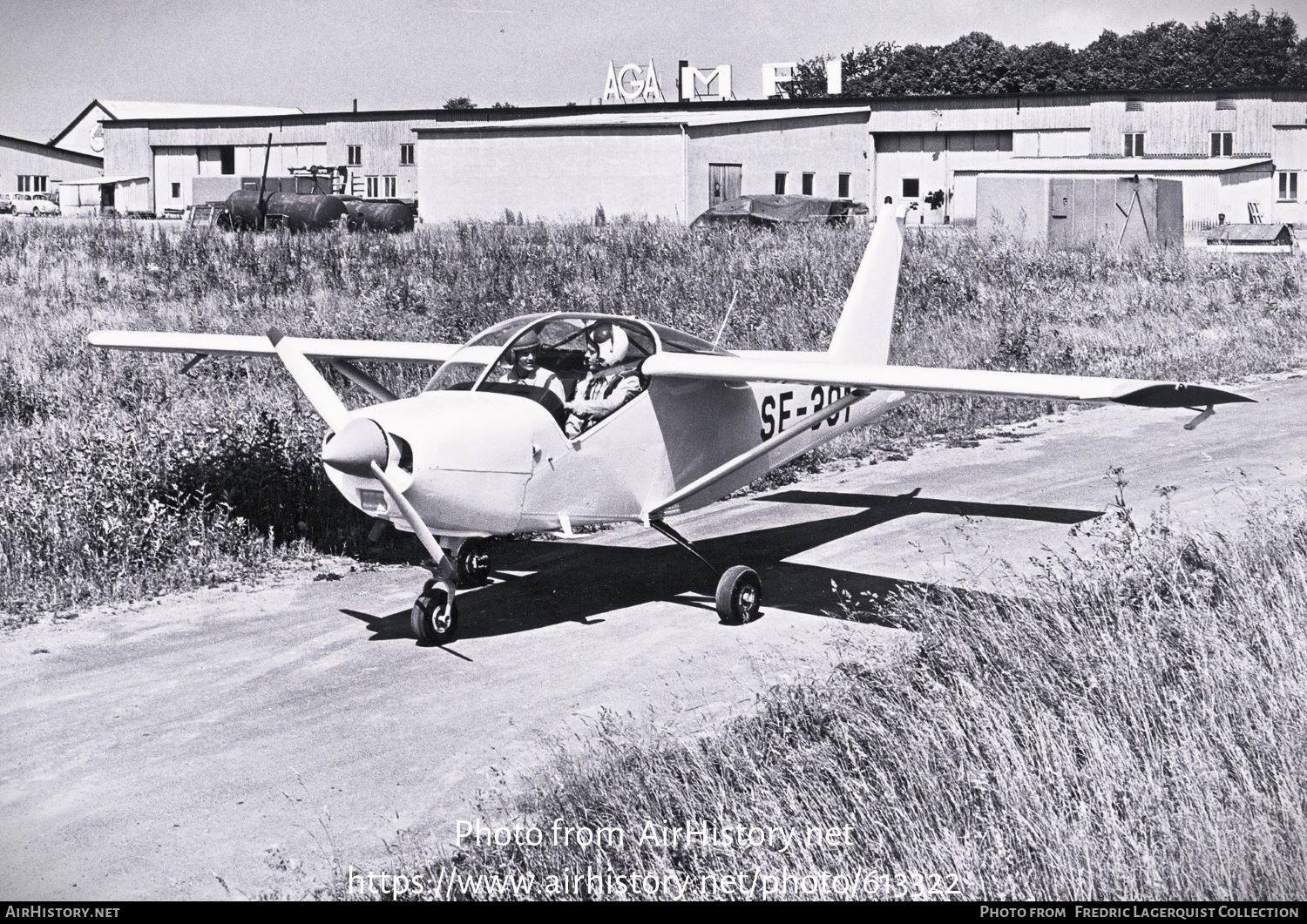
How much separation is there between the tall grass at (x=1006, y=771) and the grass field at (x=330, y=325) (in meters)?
5.40

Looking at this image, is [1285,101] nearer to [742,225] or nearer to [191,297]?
[742,225]

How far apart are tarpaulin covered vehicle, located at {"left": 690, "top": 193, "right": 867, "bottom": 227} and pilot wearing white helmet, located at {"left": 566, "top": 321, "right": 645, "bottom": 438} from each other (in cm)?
3053

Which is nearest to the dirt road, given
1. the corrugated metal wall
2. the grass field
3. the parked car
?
the grass field

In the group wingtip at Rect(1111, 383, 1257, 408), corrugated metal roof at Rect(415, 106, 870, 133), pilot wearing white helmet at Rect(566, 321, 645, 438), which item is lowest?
wingtip at Rect(1111, 383, 1257, 408)

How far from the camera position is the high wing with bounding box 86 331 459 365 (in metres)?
11.4

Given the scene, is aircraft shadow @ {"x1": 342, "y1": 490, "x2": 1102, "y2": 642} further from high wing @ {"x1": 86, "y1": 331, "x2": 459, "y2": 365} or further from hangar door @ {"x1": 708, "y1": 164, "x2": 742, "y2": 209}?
hangar door @ {"x1": 708, "y1": 164, "x2": 742, "y2": 209}

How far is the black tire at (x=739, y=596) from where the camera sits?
931 centimetres

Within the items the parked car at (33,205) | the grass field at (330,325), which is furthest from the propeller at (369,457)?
the parked car at (33,205)

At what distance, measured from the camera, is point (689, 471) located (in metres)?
10.1

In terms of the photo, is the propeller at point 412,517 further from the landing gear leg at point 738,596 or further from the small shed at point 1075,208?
the small shed at point 1075,208

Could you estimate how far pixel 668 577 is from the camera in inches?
423

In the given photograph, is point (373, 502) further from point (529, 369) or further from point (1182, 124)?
point (1182, 124)

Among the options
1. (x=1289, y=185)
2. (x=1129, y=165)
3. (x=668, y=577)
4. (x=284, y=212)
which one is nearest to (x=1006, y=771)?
(x=668, y=577)

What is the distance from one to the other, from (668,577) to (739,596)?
1.43m
